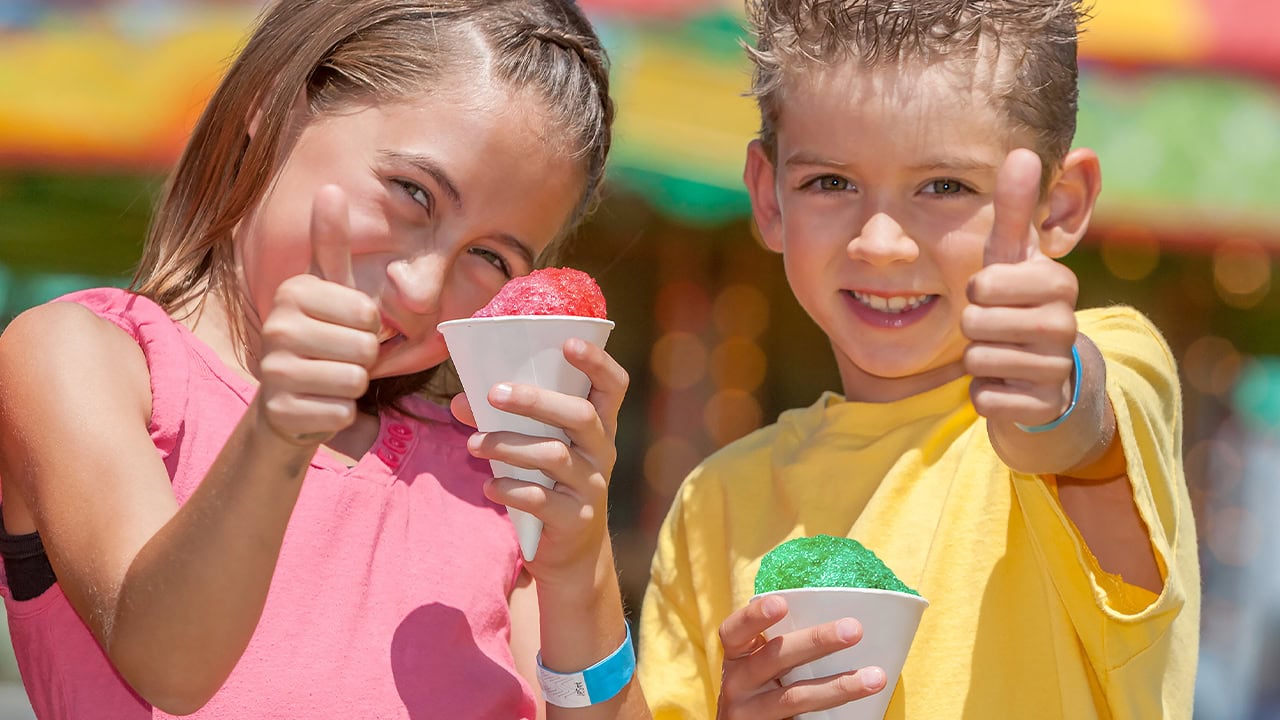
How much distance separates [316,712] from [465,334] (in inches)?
26.0

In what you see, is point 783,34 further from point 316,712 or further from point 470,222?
point 316,712

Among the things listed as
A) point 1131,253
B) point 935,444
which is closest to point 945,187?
point 935,444

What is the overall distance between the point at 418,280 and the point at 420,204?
14cm

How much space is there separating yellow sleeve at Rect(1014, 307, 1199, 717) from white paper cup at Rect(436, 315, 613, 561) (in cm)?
76

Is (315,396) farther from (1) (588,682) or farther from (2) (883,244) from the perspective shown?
(2) (883,244)

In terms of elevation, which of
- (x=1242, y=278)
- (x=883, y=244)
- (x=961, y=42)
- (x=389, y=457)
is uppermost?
(x=1242, y=278)

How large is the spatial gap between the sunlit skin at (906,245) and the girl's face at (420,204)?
51 centimetres

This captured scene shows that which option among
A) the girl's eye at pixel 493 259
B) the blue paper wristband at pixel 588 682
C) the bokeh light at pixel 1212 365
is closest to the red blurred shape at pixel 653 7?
the girl's eye at pixel 493 259

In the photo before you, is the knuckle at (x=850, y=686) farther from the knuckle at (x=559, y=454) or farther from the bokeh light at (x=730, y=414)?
the bokeh light at (x=730, y=414)

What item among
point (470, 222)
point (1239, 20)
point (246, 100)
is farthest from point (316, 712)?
point (1239, 20)

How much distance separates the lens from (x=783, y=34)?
8.09 ft

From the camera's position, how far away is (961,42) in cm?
225

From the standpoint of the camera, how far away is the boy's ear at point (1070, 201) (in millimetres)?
2393

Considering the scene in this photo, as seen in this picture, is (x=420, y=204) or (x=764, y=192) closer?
(x=420, y=204)
